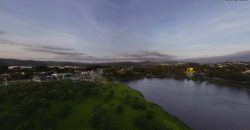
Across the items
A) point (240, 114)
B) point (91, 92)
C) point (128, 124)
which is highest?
point (91, 92)

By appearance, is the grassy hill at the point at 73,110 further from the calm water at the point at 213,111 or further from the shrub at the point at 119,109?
the calm water at the point at 213,111

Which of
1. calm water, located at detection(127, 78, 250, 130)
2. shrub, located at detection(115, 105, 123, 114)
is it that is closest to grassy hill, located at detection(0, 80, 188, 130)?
shrub, located at detection(115, 105, 123, 114)

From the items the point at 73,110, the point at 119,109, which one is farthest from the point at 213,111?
the point at 73,110

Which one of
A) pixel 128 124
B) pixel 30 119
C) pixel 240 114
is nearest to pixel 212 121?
pixel 240 114

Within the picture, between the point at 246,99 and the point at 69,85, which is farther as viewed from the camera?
the point at 246,99

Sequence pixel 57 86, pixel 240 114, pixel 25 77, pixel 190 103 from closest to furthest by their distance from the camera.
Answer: pixel 57 86
pixel 240 114
pixel 190 103
pixel 25 77

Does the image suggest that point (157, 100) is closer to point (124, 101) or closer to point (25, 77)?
point (124, 101)

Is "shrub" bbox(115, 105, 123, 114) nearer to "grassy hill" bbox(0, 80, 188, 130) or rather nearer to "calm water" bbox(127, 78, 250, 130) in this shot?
"grassy hill" bbox(0, 80, 188, 130)

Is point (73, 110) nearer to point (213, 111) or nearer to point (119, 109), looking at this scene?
point (119, 109)
